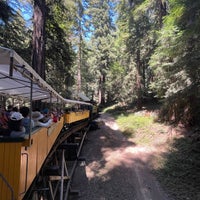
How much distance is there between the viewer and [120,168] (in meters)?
10.2

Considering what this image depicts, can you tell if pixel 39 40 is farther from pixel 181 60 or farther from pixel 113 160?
pixel 113 160

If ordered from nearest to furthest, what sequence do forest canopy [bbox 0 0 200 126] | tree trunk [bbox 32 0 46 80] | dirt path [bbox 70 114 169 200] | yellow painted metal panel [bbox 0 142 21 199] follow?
yellow painted metal panel [bbox 0 142 21 199]
dirt path [bbox 70 114 169 200]
tree trunk [bbox 32 0 46 80]
forest canopy [bbox 0 0 200 126]

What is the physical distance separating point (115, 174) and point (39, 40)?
6393mm

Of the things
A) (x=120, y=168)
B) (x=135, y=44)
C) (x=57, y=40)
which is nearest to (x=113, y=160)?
(x=120, y=168)

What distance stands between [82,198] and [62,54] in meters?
8.32

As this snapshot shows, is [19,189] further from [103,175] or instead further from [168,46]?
[168,46]

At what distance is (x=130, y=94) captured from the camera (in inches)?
969

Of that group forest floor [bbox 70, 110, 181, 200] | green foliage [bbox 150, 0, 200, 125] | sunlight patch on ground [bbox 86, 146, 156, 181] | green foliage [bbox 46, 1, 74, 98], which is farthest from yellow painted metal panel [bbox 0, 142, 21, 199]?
green foliage [bbox 46, 1, 74, 98]

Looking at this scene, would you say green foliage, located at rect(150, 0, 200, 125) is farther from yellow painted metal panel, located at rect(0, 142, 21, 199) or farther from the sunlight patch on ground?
yellow painted metal panel, located at rect(0, 142, 21, 199)

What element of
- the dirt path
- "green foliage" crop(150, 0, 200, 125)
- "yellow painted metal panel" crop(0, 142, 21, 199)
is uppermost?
"green foliage" crop(150, 0, 200, 125)

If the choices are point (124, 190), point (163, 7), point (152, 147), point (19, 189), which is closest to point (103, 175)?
point (124, 190)

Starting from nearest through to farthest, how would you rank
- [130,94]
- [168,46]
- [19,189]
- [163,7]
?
[19,189] < [168,46] < [163,7] < [130,94]

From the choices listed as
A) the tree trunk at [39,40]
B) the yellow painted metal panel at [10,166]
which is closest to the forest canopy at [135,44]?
the tree trunk at [39,40]

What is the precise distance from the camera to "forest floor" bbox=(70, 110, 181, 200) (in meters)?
7.98
